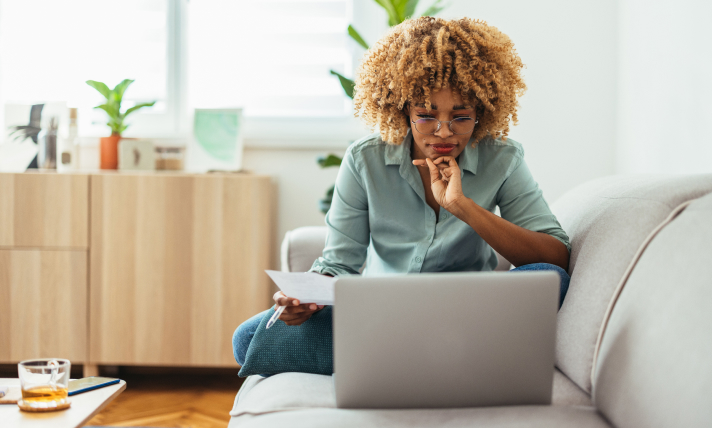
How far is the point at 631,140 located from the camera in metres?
2.11

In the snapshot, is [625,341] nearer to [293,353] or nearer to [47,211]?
[293,353]

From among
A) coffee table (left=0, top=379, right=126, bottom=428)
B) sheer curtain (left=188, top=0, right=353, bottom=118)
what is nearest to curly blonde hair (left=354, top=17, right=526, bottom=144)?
coffee table (left=0, top=379, right=126, bottom=428)

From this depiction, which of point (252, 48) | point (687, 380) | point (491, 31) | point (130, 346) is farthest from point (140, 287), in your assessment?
point (687, 380)

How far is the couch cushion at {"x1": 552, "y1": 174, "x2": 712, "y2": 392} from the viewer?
867mm

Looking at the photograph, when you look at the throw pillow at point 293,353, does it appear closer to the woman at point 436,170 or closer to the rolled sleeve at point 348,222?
the woman at point 436,170

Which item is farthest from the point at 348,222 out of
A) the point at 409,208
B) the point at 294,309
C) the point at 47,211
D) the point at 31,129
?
the point at 31,129

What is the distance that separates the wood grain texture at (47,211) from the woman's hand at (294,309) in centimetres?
133

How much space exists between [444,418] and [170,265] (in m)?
1.54

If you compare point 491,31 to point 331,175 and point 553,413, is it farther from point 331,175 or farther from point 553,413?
point 331,175

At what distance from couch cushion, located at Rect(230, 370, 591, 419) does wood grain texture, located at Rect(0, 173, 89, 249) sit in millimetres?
1368

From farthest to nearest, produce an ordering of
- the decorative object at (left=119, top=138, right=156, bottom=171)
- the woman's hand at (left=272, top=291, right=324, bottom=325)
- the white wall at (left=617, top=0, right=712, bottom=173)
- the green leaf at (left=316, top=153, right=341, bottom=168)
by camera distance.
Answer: the decorative object at (left=119, top=138, right=156, bottom=171) → the green leaf at (left=316, top=153, right=341, bottom=168) → the white wall at (left=617, top=0, right=712, bottom=173) → the woman's hand at (left=272, top=291, right=324, bottom=325)

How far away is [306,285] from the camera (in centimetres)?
88

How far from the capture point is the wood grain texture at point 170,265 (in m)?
2.07

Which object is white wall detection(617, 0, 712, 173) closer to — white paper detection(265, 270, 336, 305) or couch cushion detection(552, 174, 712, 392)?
couch cushion detection(552, 174, 712, 392)
